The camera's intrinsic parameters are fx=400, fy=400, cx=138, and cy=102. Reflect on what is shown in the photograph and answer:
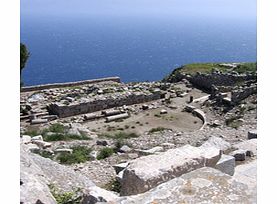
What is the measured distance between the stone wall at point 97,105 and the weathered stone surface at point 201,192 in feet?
65.8

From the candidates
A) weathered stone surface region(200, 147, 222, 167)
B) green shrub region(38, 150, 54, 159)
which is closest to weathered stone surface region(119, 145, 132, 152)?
green shrub region(38, 150, 54, 159)

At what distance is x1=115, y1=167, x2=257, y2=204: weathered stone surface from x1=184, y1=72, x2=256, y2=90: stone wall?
26434mm

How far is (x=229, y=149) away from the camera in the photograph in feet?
35.3

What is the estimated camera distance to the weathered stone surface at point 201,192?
423 centimetres

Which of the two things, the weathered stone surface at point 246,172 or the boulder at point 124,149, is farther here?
the boulder at point 124,149

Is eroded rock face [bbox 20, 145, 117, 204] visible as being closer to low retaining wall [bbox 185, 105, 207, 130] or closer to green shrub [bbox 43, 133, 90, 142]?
green shrub [bbox 43, 133, 90, 142]

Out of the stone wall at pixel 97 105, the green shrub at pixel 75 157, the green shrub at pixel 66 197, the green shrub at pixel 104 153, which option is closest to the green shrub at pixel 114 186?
the green shrub at pixel 66 197

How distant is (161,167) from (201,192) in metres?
1.59

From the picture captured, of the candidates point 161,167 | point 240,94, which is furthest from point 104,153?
point 240,94

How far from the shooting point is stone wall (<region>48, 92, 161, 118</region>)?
24.3 metres

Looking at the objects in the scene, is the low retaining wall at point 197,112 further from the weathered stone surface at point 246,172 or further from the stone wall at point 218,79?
the weathered stone surface at point 246,172

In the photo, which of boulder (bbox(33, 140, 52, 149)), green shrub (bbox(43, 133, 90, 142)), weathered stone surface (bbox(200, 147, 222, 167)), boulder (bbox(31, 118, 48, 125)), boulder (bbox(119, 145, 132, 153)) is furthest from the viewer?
boulder (bbox(31, 118, 48, 125))

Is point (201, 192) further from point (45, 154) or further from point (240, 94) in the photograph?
point (240, 94)
